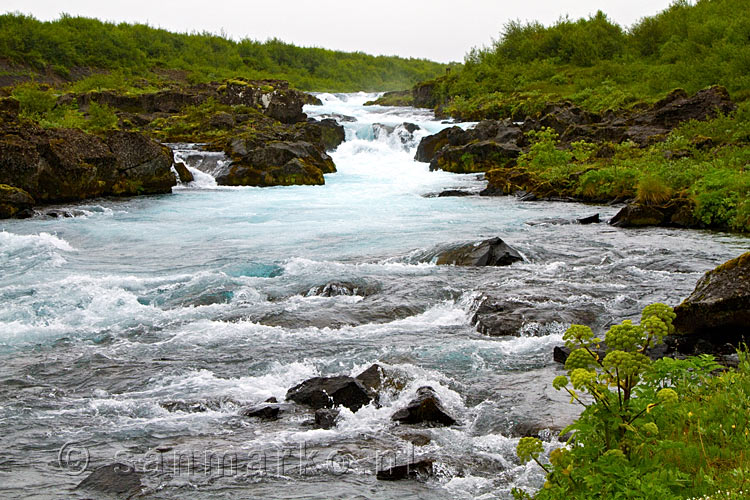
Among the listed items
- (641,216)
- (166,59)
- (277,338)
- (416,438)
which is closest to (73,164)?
(277,338)

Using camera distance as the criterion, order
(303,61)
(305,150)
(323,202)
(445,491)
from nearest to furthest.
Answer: (445,491) < (323,202) < (305,150) < (303,61)

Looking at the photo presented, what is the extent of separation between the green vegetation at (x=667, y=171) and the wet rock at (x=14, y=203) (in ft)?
46.9

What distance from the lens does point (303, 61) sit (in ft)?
247

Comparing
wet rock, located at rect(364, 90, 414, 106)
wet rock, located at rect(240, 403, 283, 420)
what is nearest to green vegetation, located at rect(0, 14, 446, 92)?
wet rock, located at rect(364, 90, 414, 106)

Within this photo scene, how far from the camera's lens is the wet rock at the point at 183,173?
2453 centimetres

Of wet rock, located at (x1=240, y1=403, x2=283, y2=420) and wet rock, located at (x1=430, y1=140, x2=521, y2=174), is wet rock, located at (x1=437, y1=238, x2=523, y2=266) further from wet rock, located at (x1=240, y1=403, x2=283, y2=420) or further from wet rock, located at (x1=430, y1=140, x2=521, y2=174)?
wet rock, located at (x1=430, y1=140, x2=521, y2=174)

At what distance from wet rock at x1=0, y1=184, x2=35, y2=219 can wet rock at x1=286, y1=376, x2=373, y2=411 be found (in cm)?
1405

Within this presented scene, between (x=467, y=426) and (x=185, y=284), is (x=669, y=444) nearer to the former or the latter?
(x=467, y=426)

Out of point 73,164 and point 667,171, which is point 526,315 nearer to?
point 667,171

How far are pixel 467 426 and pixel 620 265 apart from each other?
6.58 meters

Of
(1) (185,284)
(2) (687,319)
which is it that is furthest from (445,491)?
(1) (185,284)

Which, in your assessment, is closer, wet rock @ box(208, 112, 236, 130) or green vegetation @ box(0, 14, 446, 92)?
wet rock @ box(208, 112, 236, 130)

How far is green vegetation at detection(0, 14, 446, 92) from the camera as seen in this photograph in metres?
49.8

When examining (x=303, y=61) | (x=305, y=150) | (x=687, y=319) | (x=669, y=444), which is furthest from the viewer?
(x=303, y=61)
